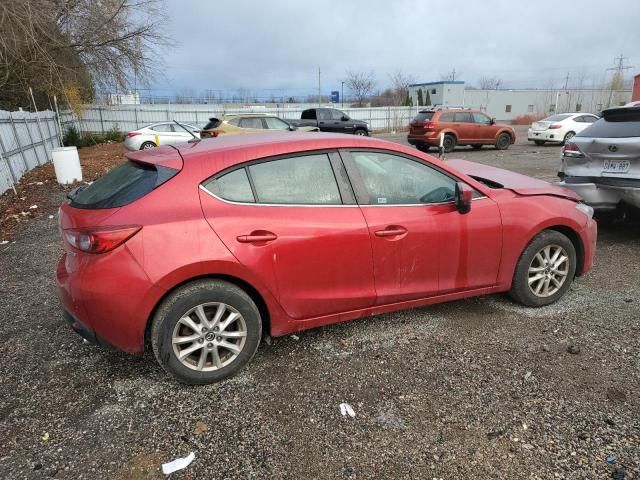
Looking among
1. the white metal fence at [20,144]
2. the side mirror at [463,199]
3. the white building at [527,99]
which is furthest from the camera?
the white building at [527,99]

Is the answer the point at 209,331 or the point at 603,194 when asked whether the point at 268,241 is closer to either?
the point at 209,331

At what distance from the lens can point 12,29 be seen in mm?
12398

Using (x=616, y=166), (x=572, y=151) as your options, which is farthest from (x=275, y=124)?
(x=616, y=166)

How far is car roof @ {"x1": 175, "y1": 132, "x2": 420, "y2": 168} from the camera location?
2.96 metres

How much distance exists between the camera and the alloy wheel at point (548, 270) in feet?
12.5

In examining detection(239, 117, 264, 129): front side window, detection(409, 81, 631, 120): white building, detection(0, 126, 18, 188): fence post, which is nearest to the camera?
detection(0, 126, 18, 188): fence post

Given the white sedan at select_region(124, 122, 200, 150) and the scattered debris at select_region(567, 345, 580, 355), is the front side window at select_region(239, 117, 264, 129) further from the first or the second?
the scattered debris at select_region(567, 345, 580, 355)

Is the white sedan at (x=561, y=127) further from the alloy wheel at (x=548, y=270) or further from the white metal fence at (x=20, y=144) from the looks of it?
the white metal fence at (x=20, y=144)

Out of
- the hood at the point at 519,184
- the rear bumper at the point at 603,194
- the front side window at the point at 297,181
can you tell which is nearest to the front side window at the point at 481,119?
the rear bumper at the point at 603,194

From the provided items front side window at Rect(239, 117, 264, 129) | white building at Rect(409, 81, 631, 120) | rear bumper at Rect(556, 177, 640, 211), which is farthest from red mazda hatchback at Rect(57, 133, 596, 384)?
white building at Rect(409, 81, 631, 120)

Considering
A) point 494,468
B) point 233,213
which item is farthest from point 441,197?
point 494,468

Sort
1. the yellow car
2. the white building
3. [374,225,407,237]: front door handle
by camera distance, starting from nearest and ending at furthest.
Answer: [374,225,407,237]: front door handle
the yellow car
the white building

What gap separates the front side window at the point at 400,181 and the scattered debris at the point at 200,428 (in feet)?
5.90

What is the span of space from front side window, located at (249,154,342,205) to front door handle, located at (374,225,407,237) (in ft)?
1.18
